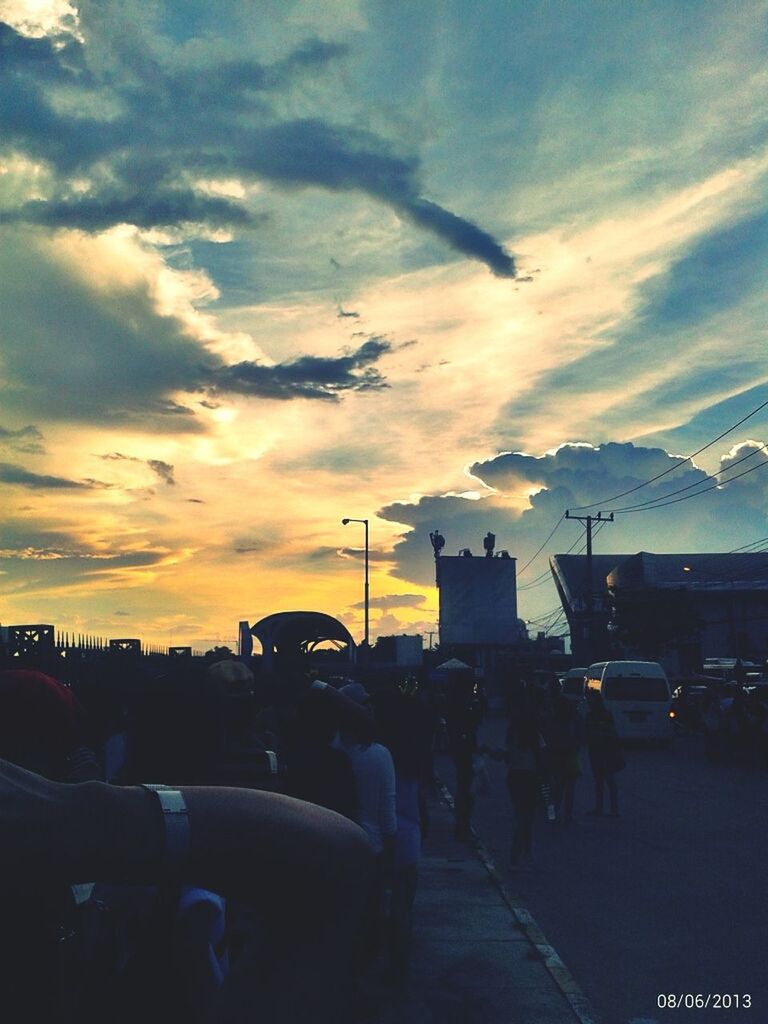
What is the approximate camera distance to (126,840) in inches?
56.4

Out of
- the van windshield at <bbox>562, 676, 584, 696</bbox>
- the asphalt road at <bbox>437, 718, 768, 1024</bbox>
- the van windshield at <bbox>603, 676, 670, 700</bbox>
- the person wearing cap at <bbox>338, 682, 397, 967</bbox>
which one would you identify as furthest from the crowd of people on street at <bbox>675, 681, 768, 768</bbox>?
the person wearing cap at <bbox>338, 682, 397, 967</bbox>

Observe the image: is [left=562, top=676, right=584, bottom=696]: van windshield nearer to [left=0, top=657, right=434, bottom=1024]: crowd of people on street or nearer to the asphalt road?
the asphalt road

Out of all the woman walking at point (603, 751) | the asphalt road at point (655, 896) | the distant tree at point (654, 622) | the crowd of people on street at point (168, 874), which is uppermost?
the distant tree at point (654, 622)

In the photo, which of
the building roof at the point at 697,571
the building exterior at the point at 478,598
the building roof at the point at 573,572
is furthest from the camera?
the building roof at the point at 573,572

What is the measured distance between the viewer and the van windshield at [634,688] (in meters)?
32.1

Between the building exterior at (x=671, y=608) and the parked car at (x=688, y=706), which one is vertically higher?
the building exterior at (x=671, y=608)

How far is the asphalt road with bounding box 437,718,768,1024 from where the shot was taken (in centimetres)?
727

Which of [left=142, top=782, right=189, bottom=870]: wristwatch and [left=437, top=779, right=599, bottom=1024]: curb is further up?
[left=142, top=782, right=189, bottom=870]: wristwatch

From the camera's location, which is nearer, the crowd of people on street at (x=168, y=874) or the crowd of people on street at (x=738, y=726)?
the crowd of people on street at (x=168, y=874)

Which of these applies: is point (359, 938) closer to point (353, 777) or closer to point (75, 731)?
point (75, 731)

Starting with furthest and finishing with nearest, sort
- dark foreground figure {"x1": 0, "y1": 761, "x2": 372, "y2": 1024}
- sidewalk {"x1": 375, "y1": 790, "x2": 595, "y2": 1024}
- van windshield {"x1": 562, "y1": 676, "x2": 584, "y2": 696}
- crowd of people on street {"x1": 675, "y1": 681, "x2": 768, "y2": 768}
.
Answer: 1. van windshield {"x1": 562, "y1": 676, "x2": 584, "y2": 696}
2. crowd of people on street {"x1": 675, "y1": 681, "x2": 768, "y2": 768}
3. sidewalk {"x1": 375, "y1": 790, "x2": 595, "y2": 1024}
4. dark foreground figure {"x1": 0, "y1": 761, "x2": 372, "y2": 1024}

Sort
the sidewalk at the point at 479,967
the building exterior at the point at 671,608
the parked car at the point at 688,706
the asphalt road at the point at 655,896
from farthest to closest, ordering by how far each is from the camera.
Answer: the building exterior at the point at 671,608 → the parked car at the point at 688,706 → the asphalt road at the point at 655,896 → the sidewalk at the point at 479,967

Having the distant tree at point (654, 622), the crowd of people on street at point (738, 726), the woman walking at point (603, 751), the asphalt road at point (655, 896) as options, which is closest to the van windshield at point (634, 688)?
the crowd of people on street at point (738, 726)

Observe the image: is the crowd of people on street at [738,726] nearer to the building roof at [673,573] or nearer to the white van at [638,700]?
the white van at [638,700]
